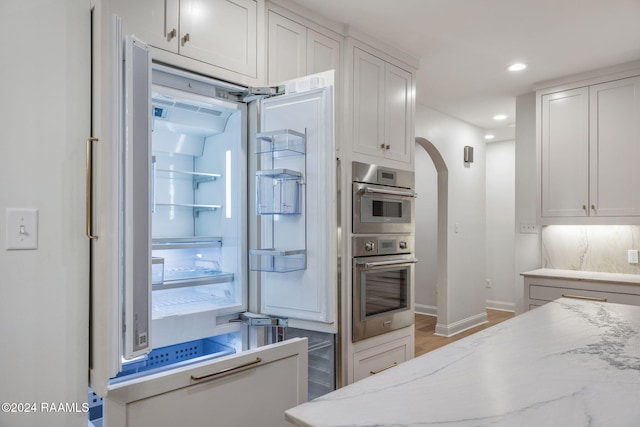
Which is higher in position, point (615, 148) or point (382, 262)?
point (615, 148)

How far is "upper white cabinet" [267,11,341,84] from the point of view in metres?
2.26

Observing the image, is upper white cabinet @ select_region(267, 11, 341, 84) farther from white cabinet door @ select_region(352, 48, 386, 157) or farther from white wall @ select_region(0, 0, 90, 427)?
white wall @ select_region(0, 0, 90, 427)

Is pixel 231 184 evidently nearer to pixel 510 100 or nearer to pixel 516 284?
pixel 516 284

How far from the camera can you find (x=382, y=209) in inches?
112

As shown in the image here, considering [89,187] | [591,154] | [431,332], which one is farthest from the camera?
[431,332]

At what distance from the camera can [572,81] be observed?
11.6 feet

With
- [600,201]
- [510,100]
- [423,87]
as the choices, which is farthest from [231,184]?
[510,100]

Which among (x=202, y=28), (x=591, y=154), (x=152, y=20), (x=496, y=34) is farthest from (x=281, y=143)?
(x=591, y=154)

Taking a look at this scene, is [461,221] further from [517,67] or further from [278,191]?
[278,191]

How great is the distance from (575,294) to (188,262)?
2897 mm

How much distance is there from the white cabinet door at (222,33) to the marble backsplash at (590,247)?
3178 mm

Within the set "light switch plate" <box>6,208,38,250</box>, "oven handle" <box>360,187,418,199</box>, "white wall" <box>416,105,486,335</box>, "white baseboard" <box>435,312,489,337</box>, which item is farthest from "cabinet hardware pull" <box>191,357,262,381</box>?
"white baseboard" <box>435,312,489,337</box>

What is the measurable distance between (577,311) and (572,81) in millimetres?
2637

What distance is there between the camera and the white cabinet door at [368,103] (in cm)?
→ 270
